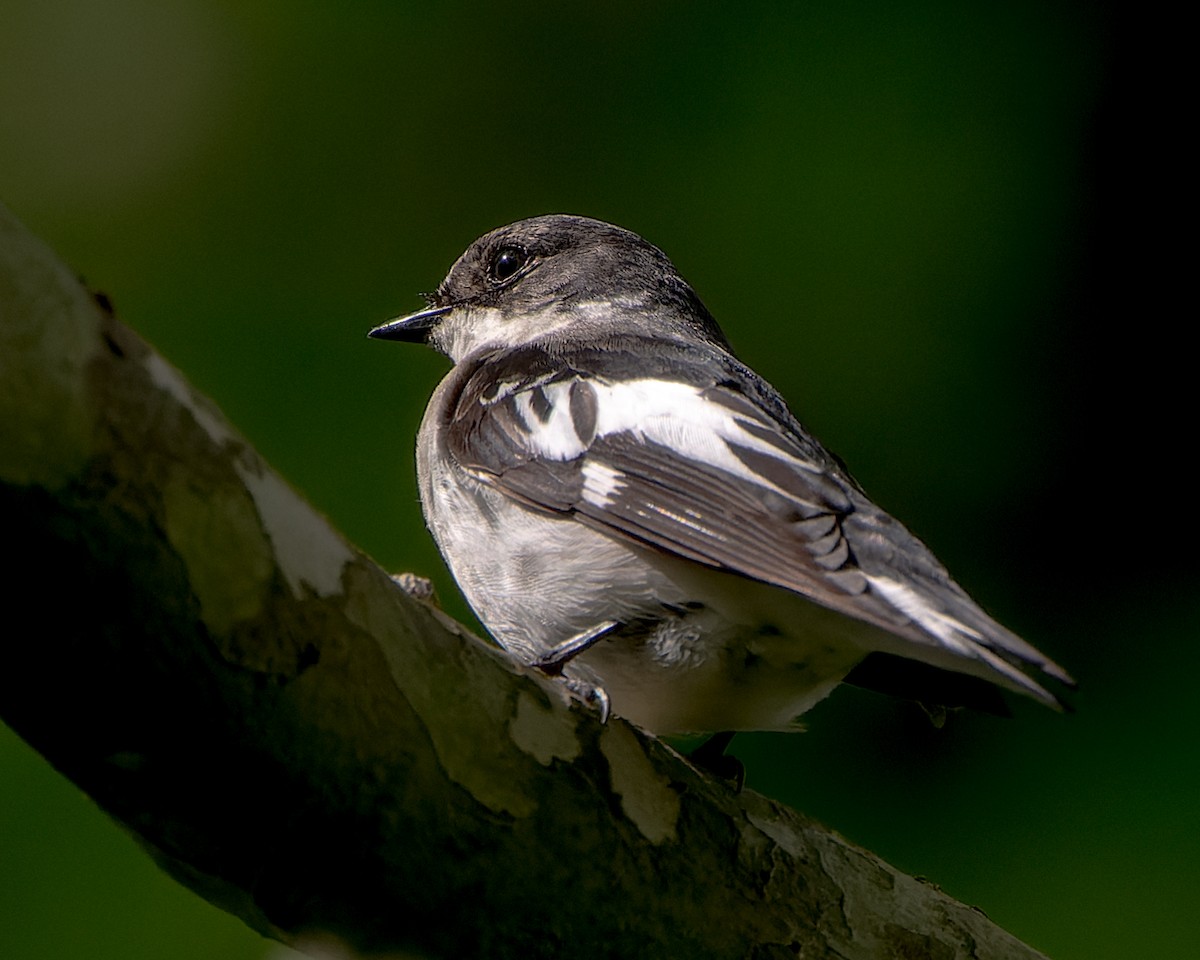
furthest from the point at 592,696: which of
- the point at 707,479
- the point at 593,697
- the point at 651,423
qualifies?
the point at 651,423

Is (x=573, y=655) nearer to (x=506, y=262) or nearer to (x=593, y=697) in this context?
(x=593, y=697)

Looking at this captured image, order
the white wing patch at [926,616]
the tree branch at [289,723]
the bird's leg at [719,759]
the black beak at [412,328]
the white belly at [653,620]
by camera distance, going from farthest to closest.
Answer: the black beak at [412,328]
the bird's leg at [719,759]
the white belly at [653,620]
the white wing patch at [926,616]
the tree branch at [289,723]

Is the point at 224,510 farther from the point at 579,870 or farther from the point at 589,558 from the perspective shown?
the point at 589,558

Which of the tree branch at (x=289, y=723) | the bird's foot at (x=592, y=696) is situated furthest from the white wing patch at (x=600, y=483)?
the tree branch at (x=289, y=723)

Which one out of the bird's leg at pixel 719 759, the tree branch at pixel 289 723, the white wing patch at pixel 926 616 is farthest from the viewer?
the bird's leg at pixel 719 759

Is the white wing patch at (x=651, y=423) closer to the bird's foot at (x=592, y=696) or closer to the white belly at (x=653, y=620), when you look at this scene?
the white belly at (x=653, y=620)

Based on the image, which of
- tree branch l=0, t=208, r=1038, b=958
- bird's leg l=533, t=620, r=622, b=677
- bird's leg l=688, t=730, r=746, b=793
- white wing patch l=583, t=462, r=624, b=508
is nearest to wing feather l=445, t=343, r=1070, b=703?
white wing patch l=583, t=462, r=624, b=508

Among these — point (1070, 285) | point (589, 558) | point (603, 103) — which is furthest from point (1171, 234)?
point (589, 558)

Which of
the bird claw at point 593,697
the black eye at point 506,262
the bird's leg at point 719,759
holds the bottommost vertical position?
the bird's leg at point 719,759
